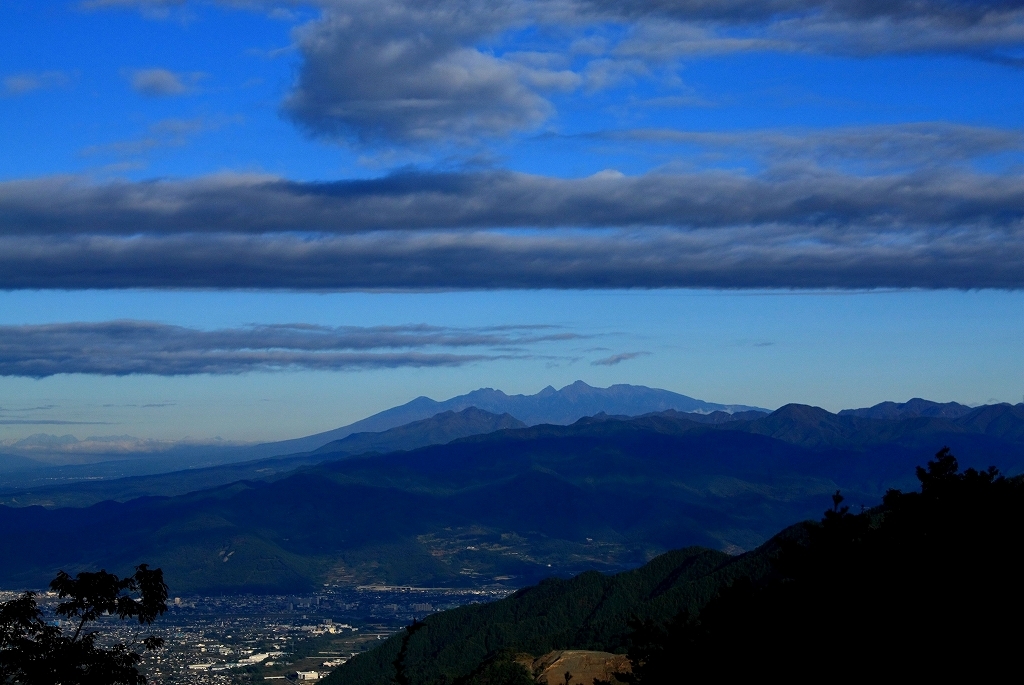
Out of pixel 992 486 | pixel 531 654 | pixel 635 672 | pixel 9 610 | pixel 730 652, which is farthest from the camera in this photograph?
pixel 531 654

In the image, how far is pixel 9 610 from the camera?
142ft

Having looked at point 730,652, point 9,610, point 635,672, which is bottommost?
point 635,672

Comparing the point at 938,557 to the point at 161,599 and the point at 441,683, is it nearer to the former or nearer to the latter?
the point at 161,599

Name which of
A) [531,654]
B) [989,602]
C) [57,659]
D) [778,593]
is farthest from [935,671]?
[531,654]

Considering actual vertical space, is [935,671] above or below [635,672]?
above

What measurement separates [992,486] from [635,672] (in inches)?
1153

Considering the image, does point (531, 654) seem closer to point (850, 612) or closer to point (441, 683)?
point (441, 683)

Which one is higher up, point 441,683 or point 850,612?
point 850,612

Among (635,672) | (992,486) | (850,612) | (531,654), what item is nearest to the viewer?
(850,612)

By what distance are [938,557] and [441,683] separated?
148284 millimetres

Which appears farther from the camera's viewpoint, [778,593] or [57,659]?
[778,593]

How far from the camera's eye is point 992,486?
65.4 metres

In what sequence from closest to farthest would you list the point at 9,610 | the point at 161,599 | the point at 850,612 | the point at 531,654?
the point at 9,610 < the point at 161,599 < the point at 850,612 < the point at 531,654

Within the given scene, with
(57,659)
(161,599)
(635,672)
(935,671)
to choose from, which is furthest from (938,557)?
(57,659)
